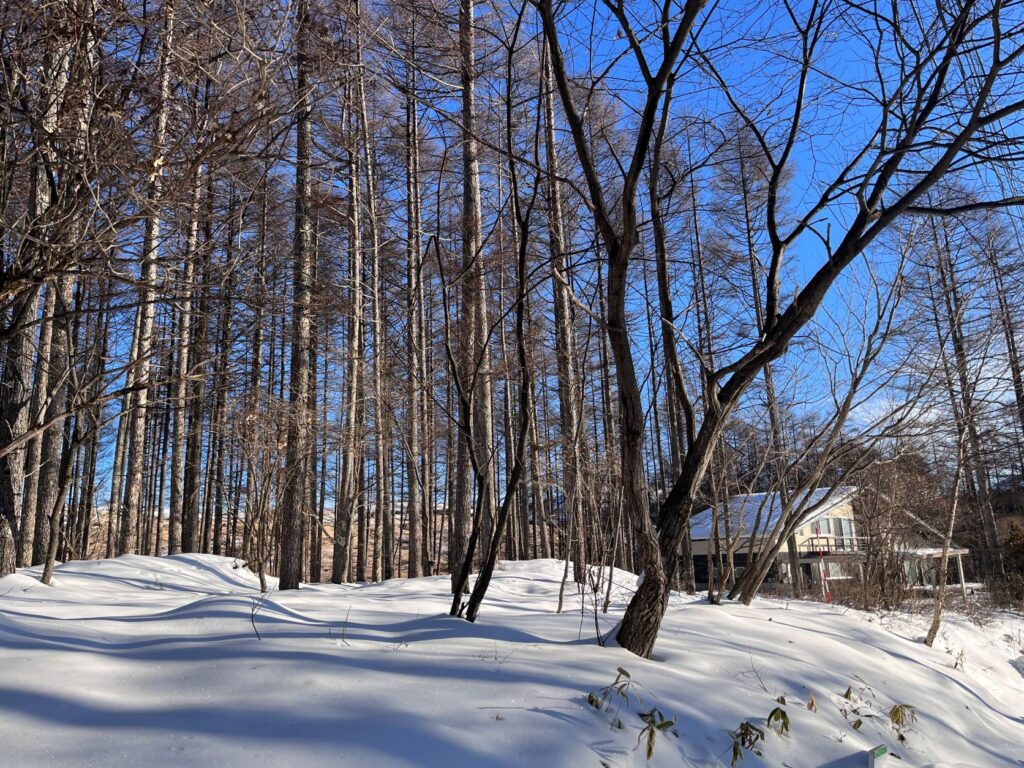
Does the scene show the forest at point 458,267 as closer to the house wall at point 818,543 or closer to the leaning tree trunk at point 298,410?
the leaning tree trunk at point 298,410

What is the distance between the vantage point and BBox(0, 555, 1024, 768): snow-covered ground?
189 cm

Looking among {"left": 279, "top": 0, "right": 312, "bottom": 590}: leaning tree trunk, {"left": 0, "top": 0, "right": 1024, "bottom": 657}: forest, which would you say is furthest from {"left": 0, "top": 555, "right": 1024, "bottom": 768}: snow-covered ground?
{"left": 279, "top": 0, "right": 312, "bottom": 590}: leaning tree trunk

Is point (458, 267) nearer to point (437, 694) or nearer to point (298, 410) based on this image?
point (298, 410)

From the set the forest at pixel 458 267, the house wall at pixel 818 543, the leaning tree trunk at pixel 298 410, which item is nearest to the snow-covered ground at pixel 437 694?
the forest at pixel 458 267

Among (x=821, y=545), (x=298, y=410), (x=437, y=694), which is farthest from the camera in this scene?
(x=821, y=545)

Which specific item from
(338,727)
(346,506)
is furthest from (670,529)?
(346,506)

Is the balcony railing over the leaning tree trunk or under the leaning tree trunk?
under

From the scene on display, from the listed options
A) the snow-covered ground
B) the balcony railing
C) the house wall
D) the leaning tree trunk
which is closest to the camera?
the snow-covered ground

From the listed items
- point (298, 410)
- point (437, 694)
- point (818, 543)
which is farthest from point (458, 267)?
point (818, 543)

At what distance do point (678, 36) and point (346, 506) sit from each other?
9806mm

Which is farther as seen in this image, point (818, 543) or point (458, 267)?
point (818, 543)

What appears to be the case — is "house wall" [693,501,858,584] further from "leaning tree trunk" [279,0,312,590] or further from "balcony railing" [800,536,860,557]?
"leaning tree trunk" [279,0,312,590]

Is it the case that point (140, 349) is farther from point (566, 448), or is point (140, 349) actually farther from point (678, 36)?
point (678, 36)

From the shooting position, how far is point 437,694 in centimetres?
229
